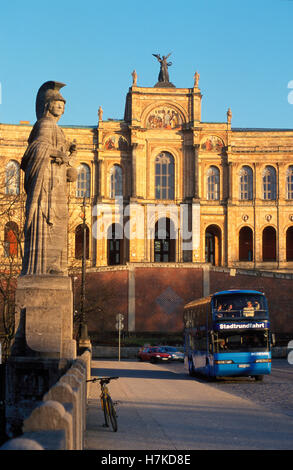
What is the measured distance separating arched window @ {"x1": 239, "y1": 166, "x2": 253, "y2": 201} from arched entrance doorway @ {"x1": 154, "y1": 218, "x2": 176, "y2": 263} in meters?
7.92

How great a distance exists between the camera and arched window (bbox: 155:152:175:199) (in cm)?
6875

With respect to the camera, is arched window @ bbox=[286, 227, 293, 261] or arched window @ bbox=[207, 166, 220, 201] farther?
arched window @ bbox=[286, 227, 293, 261]

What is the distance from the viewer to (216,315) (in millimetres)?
24422

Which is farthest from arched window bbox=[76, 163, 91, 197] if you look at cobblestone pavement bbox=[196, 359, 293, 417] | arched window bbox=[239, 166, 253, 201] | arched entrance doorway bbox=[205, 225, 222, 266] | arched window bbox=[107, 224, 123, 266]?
cobblestone pavement bbox=[196, 359, 293, 417]

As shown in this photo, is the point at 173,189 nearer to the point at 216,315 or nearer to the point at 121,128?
the point at 121,128

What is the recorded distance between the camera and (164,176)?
2717 inches

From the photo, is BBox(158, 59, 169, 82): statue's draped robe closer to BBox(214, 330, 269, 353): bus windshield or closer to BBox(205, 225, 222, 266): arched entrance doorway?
BBox(205, 225, 222, 266): arched entrance doorway

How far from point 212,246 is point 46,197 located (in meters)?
59.7

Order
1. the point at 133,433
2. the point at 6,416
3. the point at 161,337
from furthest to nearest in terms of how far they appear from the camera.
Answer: the point at 161,337, the point at 6,416, the point at 133,433

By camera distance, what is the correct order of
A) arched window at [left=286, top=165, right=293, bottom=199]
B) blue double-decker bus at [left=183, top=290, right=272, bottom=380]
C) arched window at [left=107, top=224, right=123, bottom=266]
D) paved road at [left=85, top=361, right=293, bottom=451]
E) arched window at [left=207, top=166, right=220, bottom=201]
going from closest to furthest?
paved road at [left=85, top=361, right=293, bottom=451], blue double-decker bus at [left=183, top=290, right=272, bottom=380], arched window at [left=107, top=224, right=123, bottom=266], arched window at [left=207, top=166, right=220, bottom=201], arched window at [left=286, top=165, right=293, bottom=199]

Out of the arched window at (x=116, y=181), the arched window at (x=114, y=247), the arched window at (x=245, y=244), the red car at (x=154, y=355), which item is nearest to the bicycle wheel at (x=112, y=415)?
Answer: the red car at (x=154, y=355)
